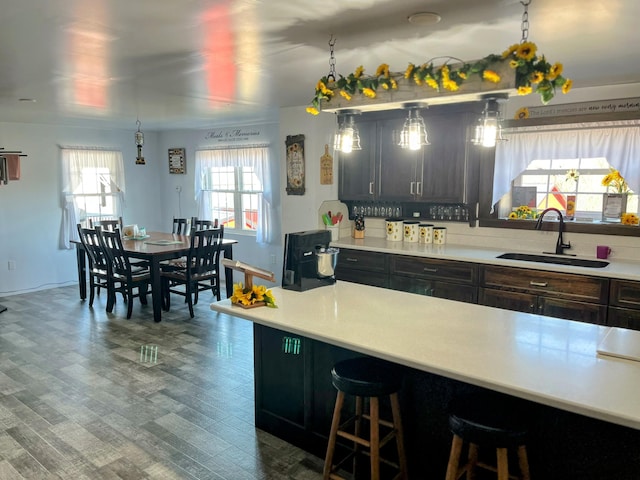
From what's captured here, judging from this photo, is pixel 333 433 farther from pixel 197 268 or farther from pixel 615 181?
pixel 197 268

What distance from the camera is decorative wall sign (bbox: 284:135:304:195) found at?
5.07m

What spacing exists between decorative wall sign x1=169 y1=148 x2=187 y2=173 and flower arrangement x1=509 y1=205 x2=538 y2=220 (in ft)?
17.4

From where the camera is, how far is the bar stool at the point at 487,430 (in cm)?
169

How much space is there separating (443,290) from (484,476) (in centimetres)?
197

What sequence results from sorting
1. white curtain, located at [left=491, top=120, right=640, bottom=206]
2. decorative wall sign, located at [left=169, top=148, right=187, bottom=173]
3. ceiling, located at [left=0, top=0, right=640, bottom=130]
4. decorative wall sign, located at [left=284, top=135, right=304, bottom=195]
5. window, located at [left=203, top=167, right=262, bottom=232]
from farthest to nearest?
1. decorative wall sign, located at [left=169, top=148, right=187, bottom=173]
2. window, located at [left=203, top=167, right=262, bottom=232]
3. decorative wall sign, located at [left=284, top=135, right=304, bottom=195]
4. white curtain, located at [left=491, top=120, right=640, bottom=206]
5. ceiling, located at [left=0, top=0, right=640, bottom=130]

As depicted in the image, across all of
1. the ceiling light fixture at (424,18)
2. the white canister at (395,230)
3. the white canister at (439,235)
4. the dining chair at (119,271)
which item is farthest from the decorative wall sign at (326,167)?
the ceiling light fixture at (424,18)

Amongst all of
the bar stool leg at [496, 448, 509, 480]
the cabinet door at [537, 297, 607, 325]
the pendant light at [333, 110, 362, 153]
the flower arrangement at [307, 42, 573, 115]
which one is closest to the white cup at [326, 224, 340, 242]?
the cabinet door at [537, 297, 607, 325]

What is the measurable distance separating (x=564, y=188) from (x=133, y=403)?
12.5 feet

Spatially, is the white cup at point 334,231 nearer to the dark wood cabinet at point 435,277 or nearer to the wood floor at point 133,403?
the dark wood cabinet at point 435,277

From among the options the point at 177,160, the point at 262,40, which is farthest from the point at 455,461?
the point at 177,160

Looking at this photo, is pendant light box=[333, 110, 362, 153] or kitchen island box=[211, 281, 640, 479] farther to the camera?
pendant light box=[333, 110, 362, 153]

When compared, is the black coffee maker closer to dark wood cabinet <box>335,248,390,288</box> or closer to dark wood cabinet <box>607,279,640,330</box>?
dark wood cabinet <box>335,248,390,288</box>

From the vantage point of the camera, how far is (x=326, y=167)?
16.2ft

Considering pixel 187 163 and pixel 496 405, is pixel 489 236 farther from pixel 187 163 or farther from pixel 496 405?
pixel 187 163
